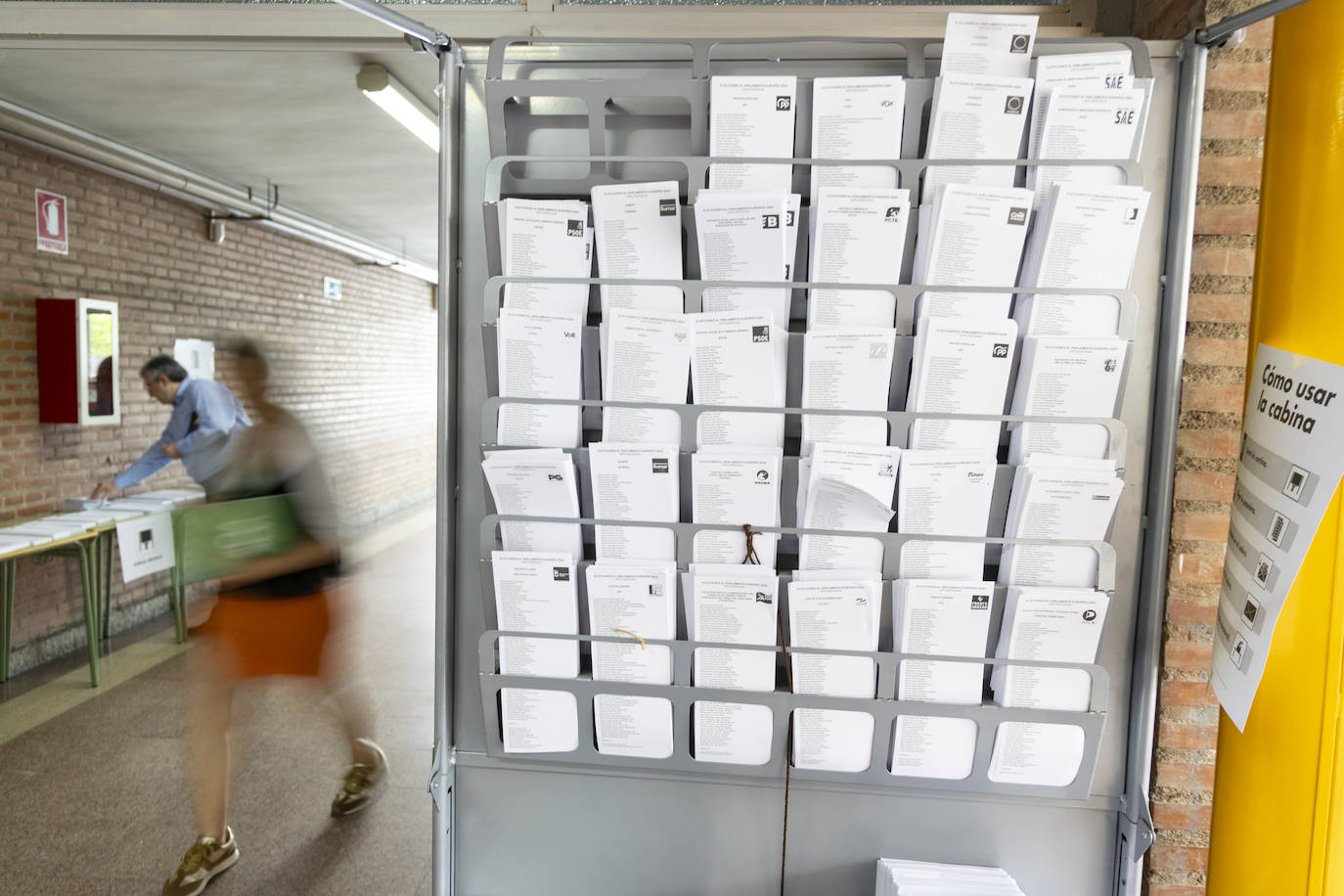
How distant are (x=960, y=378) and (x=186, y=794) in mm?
3272

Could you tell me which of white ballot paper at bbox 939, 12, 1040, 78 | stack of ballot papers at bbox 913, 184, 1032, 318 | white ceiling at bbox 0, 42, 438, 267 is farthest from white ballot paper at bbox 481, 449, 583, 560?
white ceiling at bbox 0, 42, 438, 267

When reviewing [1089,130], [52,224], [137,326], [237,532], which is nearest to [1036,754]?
[1089,130]

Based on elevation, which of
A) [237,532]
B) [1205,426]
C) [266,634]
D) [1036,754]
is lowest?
[266,634]

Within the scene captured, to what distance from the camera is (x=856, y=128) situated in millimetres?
1202

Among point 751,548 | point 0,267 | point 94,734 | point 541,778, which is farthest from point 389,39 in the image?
point 0,267

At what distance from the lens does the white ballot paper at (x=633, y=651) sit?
126 cm

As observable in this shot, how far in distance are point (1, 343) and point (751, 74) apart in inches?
183

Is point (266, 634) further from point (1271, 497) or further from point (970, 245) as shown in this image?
point (1271, 497)

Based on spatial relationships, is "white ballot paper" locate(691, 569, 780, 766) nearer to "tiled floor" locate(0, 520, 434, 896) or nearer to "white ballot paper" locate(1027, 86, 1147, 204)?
"white ballot paper" locate(1027, 86, 1147, 204)

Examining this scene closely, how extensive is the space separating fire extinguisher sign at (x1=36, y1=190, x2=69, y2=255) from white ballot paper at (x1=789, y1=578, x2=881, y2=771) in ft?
16.3

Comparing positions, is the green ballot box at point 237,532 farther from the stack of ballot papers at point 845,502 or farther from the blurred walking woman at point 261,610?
the stack of ballot papers at point 845,502

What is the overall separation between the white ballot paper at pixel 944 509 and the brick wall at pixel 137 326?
7.21ft

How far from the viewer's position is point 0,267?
13.0ft

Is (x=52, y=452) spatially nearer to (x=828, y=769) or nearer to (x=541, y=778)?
(x=541, y=778)
